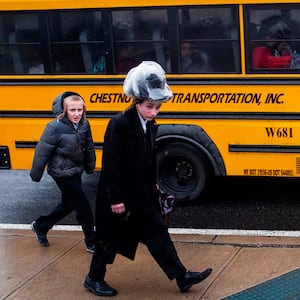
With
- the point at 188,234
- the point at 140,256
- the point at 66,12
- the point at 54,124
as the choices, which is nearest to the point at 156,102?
the point at 54,124

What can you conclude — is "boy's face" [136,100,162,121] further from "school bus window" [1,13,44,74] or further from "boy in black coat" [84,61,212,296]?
"school bus window" [1,13,44,74]

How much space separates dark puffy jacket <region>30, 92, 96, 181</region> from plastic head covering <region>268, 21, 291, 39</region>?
2.25 m

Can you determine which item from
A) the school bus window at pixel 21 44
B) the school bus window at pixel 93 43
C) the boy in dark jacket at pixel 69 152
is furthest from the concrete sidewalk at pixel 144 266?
the school bus window at pixel 21 44

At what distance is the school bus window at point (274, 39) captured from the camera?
663 cm

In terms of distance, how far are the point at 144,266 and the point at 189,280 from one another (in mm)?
775

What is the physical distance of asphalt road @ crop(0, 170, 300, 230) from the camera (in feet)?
22.1

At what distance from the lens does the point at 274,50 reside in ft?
22.1

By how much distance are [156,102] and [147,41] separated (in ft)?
8.53

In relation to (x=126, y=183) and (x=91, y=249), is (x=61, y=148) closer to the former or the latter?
(x=91, y=249)

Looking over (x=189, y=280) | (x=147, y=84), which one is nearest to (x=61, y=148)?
(x=147, y=84)

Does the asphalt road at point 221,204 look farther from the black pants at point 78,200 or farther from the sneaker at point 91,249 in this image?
the black pants at point 78,200

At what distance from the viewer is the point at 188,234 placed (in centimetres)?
630

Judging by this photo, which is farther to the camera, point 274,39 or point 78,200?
point 274,39

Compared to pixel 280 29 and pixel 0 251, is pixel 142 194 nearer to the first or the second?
pixel 0 251
